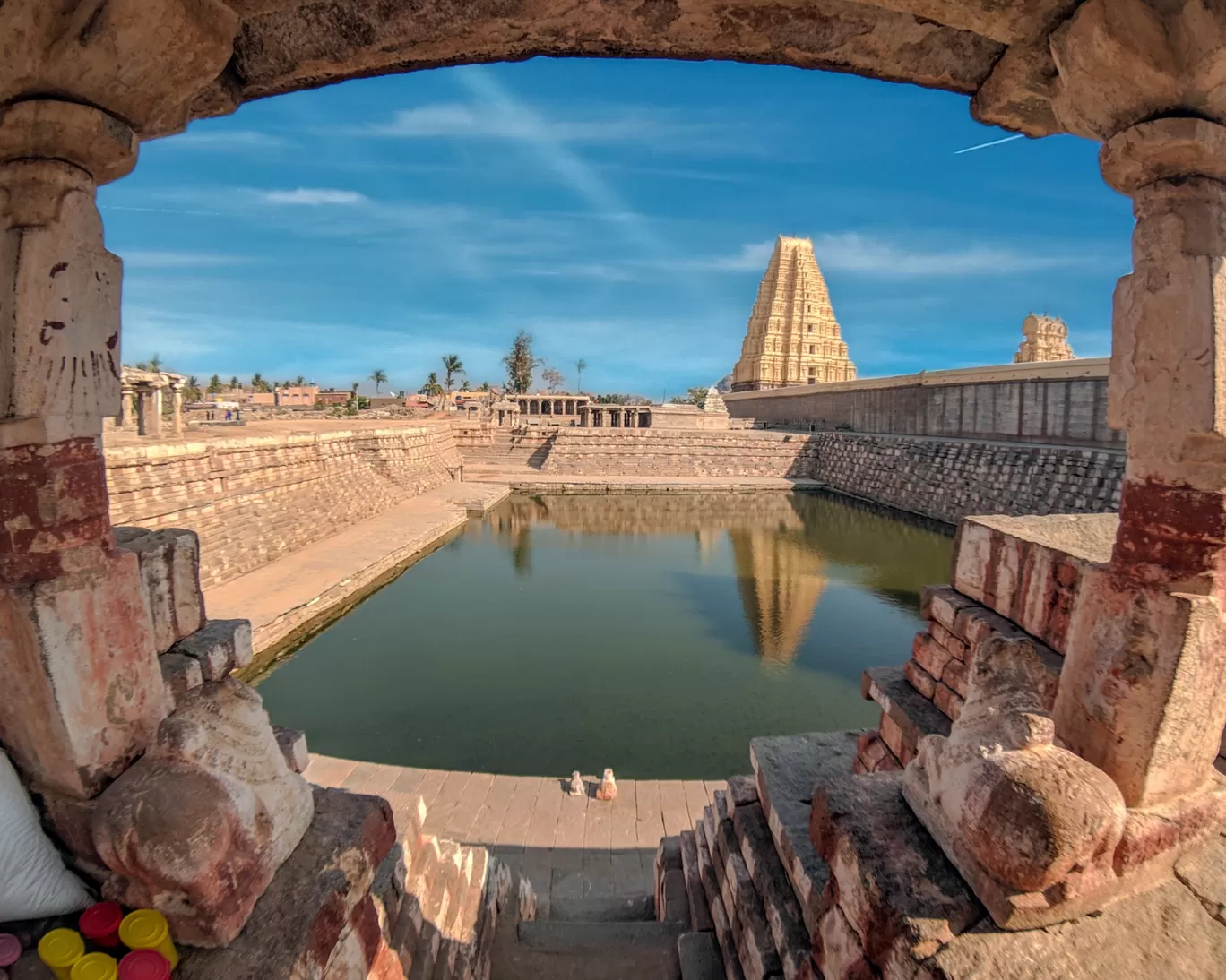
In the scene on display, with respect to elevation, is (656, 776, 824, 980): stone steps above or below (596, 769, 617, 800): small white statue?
above

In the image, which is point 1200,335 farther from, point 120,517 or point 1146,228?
point 120,517

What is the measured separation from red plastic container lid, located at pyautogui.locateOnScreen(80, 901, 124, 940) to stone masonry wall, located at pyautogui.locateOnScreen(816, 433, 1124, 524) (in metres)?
12.0

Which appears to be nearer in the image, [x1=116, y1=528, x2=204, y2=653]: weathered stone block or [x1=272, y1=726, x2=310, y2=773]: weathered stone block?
[x1=116, y1=528, x2=204, y2=653]: weathered stone block

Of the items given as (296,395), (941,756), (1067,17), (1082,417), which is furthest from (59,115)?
(296,395)

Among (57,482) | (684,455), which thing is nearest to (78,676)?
(57,482)

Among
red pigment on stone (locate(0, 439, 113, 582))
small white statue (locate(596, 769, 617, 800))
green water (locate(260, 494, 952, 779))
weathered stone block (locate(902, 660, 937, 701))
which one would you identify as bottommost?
green water (locate(260, 494, 952, 779))

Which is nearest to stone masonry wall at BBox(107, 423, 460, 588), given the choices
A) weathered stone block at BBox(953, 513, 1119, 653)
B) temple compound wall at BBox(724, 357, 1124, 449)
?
weathered stone block at BBox(953, 513, 1119, 653)

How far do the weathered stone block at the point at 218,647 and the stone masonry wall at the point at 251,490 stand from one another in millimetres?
7139

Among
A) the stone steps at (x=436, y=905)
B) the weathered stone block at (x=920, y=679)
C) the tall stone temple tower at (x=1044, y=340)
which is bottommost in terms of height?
the stone steps at (x=436, y=905)

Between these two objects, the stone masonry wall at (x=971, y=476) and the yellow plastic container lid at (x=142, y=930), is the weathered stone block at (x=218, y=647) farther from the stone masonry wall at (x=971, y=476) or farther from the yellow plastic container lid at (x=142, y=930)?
the stone masonry wall at (x=971, y=476)

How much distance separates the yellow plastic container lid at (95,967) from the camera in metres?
1.37

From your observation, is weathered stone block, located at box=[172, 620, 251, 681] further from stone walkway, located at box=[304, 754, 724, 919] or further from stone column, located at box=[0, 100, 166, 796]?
stone walkway, located at box=[304, 754, 724, 919]

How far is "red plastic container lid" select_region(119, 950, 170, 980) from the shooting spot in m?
1.39

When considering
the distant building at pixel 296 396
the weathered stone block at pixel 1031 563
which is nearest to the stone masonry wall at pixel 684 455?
the weathered stone block at pixel 1031 563
